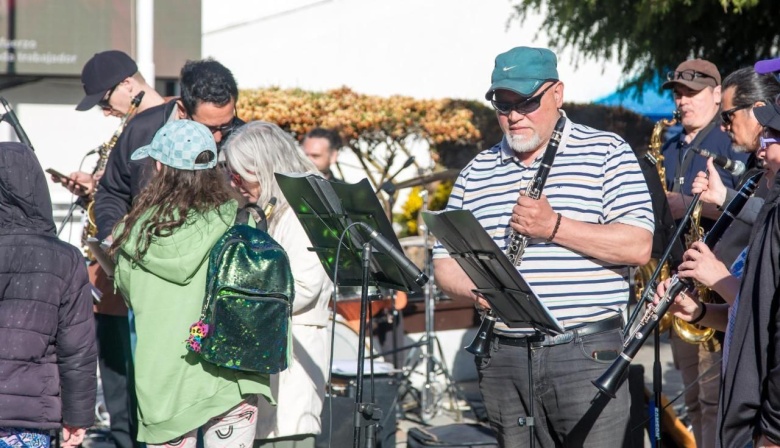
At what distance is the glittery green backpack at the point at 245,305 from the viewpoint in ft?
12.6

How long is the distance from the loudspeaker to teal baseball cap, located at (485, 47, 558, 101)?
2210 mm

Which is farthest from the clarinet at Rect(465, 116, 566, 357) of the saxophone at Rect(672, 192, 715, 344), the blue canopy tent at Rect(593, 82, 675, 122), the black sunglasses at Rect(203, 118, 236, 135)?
the blue canopy tent at Rect(593, 82, 675, 122)

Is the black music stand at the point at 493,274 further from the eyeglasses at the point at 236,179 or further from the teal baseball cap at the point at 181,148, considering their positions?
the eyeglasses at the point at 236,179

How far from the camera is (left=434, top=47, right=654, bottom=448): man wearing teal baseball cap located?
3.75m

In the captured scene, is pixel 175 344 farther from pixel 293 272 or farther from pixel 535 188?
pixel 535 188

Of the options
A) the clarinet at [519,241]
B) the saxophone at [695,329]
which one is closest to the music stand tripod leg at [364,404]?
the clarinet at [519,241]

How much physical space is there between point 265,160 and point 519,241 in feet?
4.37

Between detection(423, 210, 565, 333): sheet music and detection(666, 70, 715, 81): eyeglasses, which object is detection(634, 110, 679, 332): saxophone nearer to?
detection(666, 70, 715, 81): eyeglasses

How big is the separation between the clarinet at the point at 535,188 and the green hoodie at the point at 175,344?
3.78 ft

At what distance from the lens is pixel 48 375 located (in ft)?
12.9

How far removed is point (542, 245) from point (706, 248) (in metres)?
0.63

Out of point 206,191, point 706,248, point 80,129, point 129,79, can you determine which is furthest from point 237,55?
point 706,248

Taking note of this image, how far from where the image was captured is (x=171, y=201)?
400 centimetres

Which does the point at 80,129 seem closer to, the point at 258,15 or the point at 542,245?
the point at 258,15
